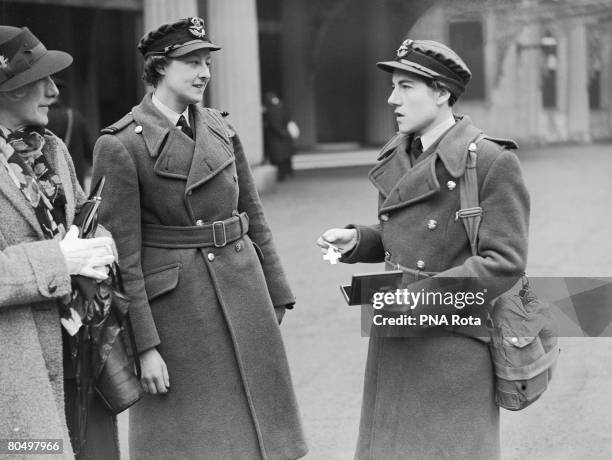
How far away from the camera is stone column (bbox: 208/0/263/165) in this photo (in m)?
13.7

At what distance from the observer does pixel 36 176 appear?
9.50 ft

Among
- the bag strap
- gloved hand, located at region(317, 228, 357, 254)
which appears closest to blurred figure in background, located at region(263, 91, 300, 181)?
the bag strap

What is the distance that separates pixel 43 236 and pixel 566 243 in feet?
24.5

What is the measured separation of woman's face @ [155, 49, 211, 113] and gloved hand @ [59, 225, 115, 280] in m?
0.84

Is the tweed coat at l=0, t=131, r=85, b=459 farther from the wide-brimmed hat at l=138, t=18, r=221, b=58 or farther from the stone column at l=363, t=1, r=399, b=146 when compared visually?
the stone column at l=363, t=1, r=399, b=146

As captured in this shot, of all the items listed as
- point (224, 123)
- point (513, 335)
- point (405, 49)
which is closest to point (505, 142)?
point (405, 49)

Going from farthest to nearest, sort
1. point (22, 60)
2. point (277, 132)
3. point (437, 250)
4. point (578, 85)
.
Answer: point (277, 132) → point (578, 85) → point (437, 250) → point (22, 60)

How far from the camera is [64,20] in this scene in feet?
61.5

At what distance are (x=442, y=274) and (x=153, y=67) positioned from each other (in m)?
1.36

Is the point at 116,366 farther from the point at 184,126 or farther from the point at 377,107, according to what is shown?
the point at 377,107

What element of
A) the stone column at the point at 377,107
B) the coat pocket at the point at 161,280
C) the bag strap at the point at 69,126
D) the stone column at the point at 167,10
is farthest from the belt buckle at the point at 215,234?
the stone column at the point at 377,107

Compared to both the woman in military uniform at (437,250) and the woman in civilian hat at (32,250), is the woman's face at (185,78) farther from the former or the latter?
the woman in military uniform at (437,250)

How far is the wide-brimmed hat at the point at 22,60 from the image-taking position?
2.86m

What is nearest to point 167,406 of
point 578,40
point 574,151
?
point 578,40
